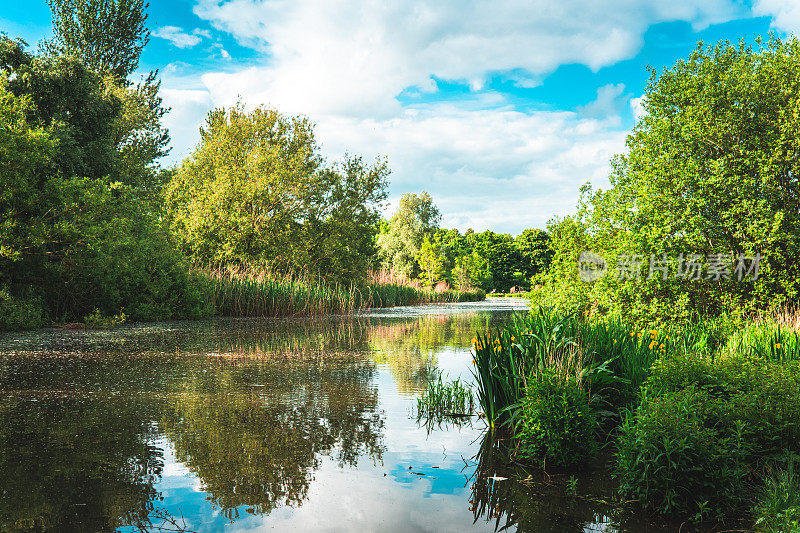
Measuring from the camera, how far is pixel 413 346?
10.1 metres

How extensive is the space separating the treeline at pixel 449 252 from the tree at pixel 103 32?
19605mm

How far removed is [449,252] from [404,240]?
3.97 metres

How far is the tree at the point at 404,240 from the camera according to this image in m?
46.6


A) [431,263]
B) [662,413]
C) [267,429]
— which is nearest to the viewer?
[662,413]

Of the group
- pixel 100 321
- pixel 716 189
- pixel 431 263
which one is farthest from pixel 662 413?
pixel 431 263

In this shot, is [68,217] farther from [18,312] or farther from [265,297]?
[265,297]

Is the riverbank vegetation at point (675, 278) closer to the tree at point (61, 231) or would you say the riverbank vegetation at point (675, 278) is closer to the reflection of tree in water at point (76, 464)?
the reflection of tree in water at point (76, 464)

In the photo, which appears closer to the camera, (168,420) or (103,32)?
(168,420)

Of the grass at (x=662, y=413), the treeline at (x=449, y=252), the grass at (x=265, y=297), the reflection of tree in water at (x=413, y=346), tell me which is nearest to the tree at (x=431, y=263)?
the treeline at (x=449, y=252)

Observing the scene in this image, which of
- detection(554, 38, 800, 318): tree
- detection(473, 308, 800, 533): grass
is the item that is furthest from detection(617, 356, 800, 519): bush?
detection(554, 38, 800, 318): tree

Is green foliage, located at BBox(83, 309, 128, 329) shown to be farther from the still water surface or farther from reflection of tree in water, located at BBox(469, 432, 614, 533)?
reflection of tree in water, located at BBox(469, 432, 614, 533)

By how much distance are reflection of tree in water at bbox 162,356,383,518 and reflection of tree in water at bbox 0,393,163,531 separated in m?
0.30

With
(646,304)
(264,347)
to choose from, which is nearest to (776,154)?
(646,304)

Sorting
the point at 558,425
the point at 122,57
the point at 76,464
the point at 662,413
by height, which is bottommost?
the point at 76,464
